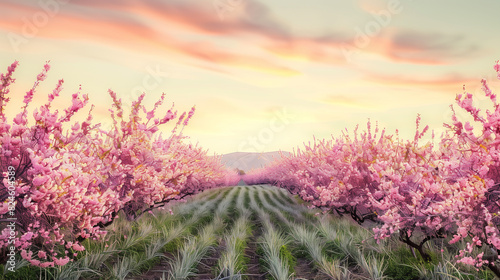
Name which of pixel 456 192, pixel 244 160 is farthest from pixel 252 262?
pixel 244 160

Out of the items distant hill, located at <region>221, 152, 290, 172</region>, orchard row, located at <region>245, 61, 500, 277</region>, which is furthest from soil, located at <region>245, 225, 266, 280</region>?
distant hill, located at <region>221, 152, 290, 172</region>

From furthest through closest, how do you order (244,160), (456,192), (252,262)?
1. (244,160)
2. (252,262)
3. (456,192)

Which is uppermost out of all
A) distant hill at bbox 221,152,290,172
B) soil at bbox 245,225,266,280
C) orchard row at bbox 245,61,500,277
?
distant hill at bbox 221,152,290,172

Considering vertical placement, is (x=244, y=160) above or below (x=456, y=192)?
above

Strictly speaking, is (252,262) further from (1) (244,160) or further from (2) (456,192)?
(1) (244,160)

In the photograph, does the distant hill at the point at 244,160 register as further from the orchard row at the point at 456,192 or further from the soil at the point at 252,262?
the orchard row at the point at 456,192

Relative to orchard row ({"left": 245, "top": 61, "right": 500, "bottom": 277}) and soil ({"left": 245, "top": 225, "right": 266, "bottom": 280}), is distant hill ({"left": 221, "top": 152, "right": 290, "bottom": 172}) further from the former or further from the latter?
orchard row ({"left": 245, "top": 61, "right": 500, "bottom": 277})

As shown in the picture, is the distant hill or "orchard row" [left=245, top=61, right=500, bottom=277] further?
the distant hill

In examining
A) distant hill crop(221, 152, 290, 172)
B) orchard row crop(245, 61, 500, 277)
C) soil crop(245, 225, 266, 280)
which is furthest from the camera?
distant hill crop(221, 152, 290, 172)

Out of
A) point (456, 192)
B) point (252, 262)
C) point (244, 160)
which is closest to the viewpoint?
point (456, 192)

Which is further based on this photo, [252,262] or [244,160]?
[244,160]

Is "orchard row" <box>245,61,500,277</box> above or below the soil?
above

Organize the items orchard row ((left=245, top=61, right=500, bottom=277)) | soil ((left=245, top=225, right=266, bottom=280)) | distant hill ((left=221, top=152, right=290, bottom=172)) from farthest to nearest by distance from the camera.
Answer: distant hill ((left=221, top=152, right=290, bottom=172)), soil ((left=245, top=225, right=266, bottom=280)), orchard row ((left=245, top=61, right=500, bottom=277))

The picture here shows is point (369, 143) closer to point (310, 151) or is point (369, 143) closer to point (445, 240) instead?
Answer: point (445, 240)
